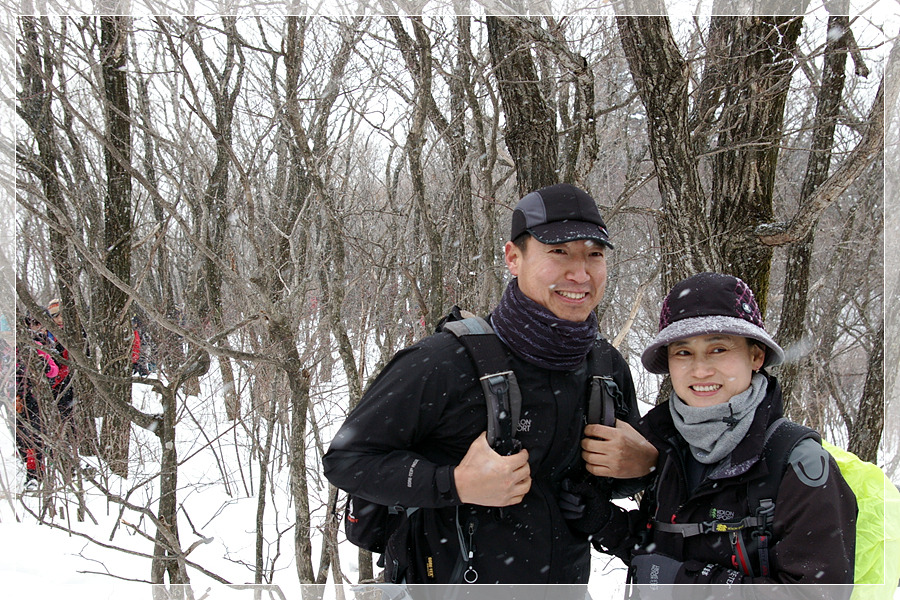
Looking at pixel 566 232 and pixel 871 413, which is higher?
pixel 566 232

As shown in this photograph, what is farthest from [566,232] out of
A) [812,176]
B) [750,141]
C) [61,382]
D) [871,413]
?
[61,382]

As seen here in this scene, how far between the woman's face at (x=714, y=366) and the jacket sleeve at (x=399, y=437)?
20.7 inches

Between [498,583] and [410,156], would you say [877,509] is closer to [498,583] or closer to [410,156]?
[498,583]

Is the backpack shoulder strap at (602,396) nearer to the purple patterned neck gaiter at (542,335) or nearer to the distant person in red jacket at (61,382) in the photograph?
the purple patterned neck gaiter at (542,335)

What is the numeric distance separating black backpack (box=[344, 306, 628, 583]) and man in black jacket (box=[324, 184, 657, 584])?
3 cm

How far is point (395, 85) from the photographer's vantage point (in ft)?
11.8

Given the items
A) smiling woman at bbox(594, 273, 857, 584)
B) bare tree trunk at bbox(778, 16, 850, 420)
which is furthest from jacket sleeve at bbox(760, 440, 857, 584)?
bare tree trunk at bbox(778, 16, 850, 420)

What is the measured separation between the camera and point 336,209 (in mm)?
3703

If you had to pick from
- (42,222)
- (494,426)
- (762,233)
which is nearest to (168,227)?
(42,222)

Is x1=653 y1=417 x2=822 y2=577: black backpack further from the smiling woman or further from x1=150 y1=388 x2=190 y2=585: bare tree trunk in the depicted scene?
x1=150 y1=388 x2=190 y2=585: bare tree trunk

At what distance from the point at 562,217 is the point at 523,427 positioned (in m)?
0.55

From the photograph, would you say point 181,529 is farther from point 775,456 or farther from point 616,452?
point 775,456

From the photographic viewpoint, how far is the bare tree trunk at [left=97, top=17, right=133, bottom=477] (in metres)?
3.64

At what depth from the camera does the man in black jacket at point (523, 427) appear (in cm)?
142
